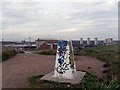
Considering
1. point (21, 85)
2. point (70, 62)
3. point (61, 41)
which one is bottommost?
point (21, 85)

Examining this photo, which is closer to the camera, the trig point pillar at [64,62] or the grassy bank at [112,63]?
the grassy bank at [112,63]

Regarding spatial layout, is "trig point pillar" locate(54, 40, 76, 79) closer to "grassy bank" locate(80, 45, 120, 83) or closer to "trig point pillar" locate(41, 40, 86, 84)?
"trig point pillar" locate(41, 40, 86, 84)

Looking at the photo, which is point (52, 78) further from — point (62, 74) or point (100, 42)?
point (100, 42)

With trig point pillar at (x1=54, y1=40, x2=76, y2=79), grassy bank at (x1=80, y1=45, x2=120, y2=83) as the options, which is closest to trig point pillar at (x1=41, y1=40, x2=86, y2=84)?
trig point pillar at (x1=54, y1=40, x2=76, y2=79)

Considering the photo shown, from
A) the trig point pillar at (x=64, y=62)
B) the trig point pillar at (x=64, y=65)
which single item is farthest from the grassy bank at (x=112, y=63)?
the trig point pillar at (x=64, y=62)

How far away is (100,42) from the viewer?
35969mm

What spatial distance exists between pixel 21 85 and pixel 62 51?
2052mm

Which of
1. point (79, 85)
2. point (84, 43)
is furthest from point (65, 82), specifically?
point (84, 43)

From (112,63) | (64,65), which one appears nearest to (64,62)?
(64,65)

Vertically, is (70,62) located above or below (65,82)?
above

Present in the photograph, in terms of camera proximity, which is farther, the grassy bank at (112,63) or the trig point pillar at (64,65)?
the trig point pillar at (64,65)

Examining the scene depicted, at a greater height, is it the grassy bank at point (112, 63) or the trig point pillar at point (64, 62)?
the trig point pillar at point (64, 62)

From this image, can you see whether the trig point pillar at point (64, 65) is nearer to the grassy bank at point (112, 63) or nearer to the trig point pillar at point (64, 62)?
the trig point pillar at point (64, 62)

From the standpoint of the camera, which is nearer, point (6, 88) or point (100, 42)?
point (6, 88)
